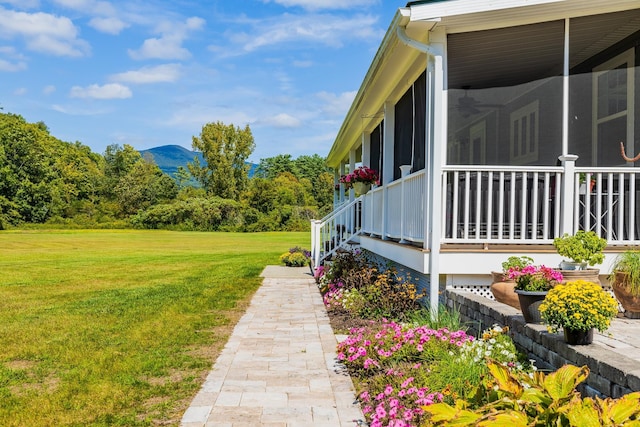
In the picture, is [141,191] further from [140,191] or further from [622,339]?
[622,339]

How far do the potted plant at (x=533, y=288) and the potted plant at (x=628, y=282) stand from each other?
3.48 ft

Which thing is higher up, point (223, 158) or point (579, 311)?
point (223, 158)

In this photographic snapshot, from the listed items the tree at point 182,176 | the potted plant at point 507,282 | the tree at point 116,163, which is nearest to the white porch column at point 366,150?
the potted plant at point 507,282

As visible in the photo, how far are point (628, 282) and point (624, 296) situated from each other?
0.59 ft

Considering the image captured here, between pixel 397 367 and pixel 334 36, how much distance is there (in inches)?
848

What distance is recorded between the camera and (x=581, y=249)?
561cm

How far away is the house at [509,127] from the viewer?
6.26 metres

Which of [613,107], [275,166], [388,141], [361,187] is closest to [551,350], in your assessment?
[613,107]

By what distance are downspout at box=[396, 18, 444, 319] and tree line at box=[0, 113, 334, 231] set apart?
4045 cm

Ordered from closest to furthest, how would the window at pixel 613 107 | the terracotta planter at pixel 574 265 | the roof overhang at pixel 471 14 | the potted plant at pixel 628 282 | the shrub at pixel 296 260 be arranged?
the potted plant at pixel 628 282
the terracotta planter at pixel 574 265
the roof overhang at pixel 471 14
the window at pixel 613 107
the shrub at pixel 296 260

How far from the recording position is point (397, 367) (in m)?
4.95

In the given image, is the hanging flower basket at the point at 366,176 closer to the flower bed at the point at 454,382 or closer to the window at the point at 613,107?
the flower bed at the point at 454,382

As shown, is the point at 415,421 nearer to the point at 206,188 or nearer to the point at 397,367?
the point at 397,367

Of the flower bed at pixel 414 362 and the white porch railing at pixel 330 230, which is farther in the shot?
the white porch railing at pixel 330 230
